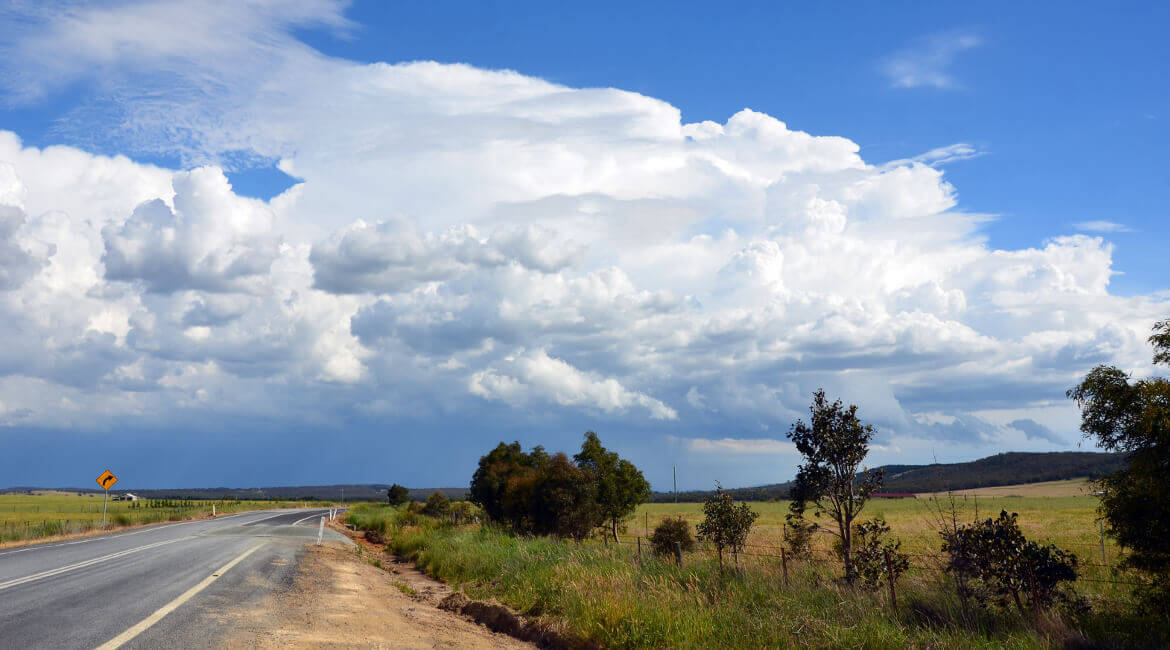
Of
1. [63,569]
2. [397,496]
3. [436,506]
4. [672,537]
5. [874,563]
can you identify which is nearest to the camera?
[874,563]

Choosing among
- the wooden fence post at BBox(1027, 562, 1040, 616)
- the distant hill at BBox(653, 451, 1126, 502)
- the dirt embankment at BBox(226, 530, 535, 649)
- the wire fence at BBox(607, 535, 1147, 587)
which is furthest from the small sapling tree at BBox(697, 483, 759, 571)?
the distant hill at BBox(653, 451, 1126, 502)

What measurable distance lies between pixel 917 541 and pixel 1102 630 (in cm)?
3589

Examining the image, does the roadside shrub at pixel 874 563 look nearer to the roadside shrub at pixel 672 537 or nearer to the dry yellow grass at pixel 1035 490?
the roadside shrub at pixel 672 537

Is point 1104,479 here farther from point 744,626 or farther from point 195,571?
point 195,571

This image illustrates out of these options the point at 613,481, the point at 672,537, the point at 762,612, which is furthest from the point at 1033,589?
the point at 613,481

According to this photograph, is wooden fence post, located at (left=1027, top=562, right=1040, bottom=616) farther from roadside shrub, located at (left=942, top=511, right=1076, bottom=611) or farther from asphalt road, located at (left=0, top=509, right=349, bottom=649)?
asphalt road, located at (left=0, top=509, right=349, bottom=649)

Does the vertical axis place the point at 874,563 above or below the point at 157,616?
below

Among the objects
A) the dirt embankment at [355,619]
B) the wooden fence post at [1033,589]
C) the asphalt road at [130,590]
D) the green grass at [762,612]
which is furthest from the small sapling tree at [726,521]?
the asphalt road at [130,590]

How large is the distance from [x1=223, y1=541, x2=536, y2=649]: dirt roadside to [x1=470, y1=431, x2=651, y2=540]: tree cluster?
14.8 m

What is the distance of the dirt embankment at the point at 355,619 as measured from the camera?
10914mm

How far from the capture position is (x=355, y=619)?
12.9 m

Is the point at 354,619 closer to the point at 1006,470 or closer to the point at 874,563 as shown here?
the point at 874,563

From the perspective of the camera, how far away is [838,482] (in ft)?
54.6

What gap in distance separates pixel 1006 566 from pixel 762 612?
→ 3.98m
